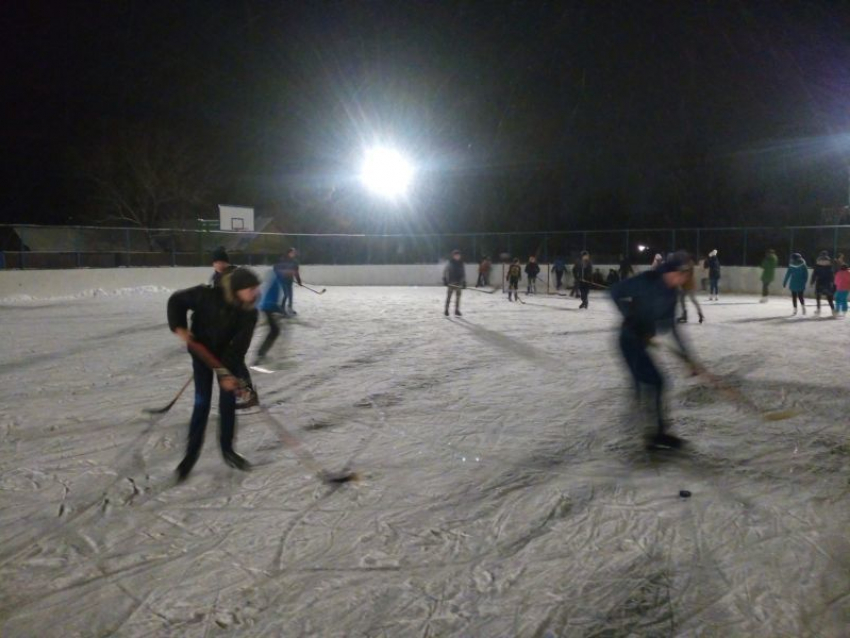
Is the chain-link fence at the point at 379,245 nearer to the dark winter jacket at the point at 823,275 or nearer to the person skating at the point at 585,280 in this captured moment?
the dark winter jacket at the point at 823,275

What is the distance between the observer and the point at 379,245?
105ft

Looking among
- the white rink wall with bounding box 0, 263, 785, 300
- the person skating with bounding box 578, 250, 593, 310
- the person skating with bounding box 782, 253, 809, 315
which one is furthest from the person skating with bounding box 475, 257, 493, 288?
the person skating with bounding box 782, 253, 809, 315

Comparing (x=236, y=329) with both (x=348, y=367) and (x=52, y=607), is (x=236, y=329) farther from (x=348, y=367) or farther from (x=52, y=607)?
(x=348, y=367)

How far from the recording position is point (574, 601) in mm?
2842

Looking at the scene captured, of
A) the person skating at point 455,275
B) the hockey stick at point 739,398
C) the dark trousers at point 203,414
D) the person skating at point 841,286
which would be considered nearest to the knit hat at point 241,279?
the dark trousers at point 203,414

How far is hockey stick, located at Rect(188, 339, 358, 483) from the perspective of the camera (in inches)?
161

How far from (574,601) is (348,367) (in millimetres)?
5756

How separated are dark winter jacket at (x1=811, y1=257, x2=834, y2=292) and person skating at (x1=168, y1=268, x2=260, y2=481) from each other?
13.9 metres

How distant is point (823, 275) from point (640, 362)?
1187 cm

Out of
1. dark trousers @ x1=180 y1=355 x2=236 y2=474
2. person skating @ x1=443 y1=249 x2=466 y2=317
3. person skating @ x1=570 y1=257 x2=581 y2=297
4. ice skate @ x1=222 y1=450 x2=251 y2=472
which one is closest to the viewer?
dark trousers @ x1=180 y1=355 x2=236 y2=474

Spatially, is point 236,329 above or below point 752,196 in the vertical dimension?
below

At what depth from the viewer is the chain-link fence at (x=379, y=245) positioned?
856 inches

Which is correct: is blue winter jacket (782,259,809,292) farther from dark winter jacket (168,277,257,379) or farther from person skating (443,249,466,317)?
dark winter jacket (168,277,257,379)

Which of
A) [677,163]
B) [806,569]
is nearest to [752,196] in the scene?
[677,163]
